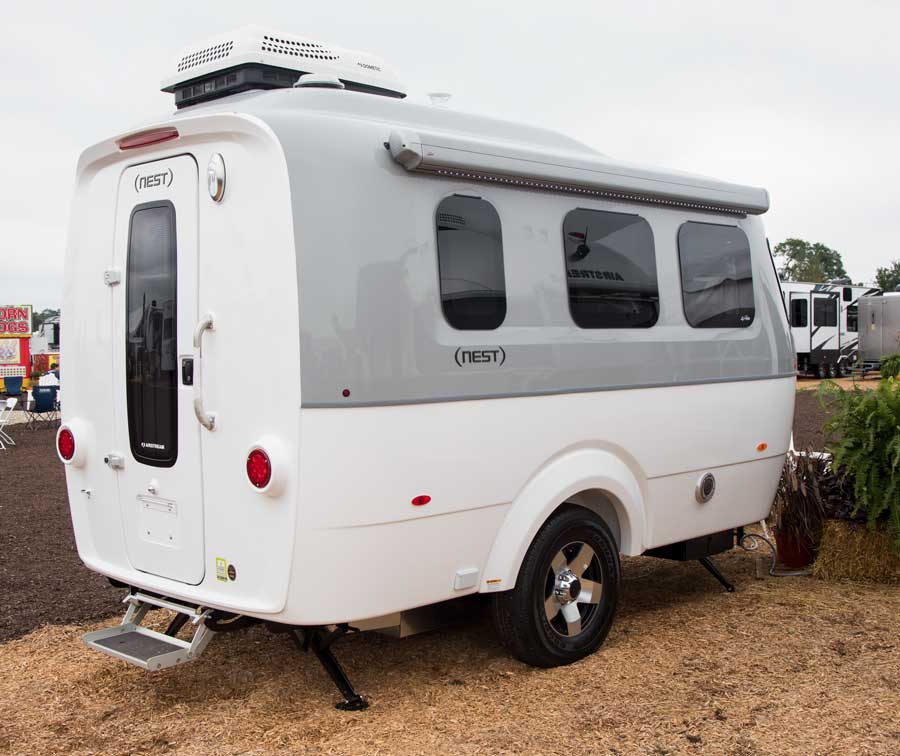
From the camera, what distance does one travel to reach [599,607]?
5402 mm

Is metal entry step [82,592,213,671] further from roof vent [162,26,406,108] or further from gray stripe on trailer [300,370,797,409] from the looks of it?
roof vent [162,26,406,108]

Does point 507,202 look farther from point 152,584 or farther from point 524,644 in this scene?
point 152,584

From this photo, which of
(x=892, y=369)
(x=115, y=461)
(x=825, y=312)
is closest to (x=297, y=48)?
(x=115, y=461)

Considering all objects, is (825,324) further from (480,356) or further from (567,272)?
(480,356)

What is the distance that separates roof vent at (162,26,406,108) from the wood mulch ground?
3.06 metres

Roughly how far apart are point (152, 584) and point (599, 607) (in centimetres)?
230

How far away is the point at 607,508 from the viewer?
5633mm

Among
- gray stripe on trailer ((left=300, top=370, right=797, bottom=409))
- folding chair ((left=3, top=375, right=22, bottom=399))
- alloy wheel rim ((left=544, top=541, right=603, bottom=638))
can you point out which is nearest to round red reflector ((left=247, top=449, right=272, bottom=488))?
gray stripe on trailer ((left=300, top=370, right=797, bottom=409))

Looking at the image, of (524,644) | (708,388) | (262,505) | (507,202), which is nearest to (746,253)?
(708,388)

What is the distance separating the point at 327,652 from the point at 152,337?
5.53 ft

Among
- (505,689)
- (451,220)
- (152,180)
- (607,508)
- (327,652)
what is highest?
(152,180)

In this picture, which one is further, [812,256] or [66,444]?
[812,256]

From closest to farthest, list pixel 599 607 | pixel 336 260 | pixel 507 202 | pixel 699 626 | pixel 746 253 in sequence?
pixel 336 260, pixel 507 202, pixel 599 607, pixel 699 626, pixel 746 253

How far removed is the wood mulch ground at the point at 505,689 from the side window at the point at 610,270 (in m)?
1.81
